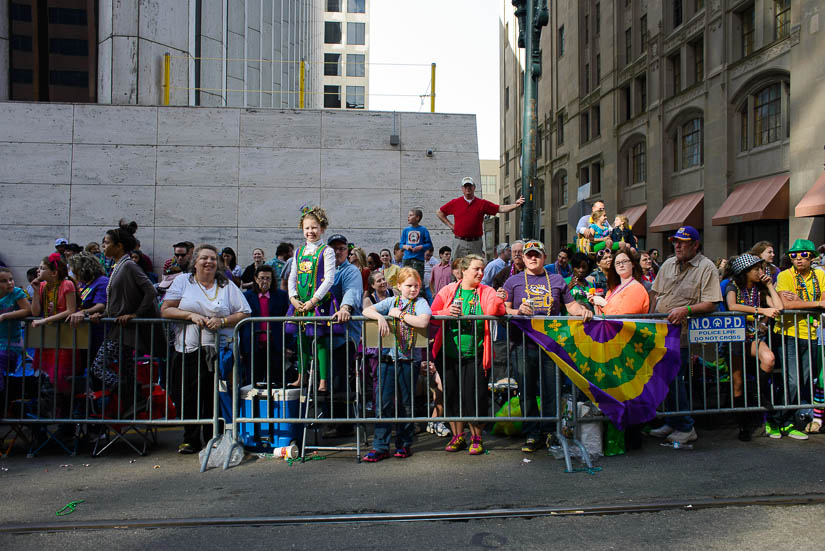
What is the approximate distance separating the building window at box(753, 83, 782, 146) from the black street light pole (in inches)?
738

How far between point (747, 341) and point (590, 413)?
2163 mm

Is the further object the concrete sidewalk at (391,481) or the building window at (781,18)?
the building window at (781,18)

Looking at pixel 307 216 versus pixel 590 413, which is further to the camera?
pixel 307 216

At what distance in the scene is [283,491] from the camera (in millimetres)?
5102

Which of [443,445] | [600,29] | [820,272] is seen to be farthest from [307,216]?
[600,29]

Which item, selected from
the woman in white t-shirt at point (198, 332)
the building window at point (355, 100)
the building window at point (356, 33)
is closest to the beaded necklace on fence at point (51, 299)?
the woman in white t-shirt at point (198, 332)

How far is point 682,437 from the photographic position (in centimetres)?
641

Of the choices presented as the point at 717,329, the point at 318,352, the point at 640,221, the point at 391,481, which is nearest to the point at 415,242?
the point at 318,352

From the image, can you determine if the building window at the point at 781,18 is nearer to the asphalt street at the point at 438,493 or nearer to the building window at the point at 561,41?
the asphalt street at the point at 438,493

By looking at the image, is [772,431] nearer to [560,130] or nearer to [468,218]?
[468,218]

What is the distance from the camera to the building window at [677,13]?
3086cm

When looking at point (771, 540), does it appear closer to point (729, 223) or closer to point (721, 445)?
point (721, 445)

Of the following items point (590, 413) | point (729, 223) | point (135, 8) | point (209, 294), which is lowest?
point (590, 413)

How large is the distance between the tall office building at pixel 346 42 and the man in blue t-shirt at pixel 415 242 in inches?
2822
